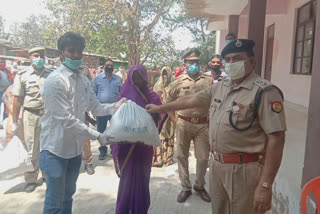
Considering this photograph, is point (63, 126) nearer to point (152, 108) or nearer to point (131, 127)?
A: point (131, 127)

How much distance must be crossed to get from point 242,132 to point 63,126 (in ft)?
4.91

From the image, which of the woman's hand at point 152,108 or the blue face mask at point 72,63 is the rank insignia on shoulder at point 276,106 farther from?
the blue face mask at point 72,63

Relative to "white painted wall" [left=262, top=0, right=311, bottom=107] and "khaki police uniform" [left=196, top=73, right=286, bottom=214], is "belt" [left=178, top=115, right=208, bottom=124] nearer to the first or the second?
"khaki police uniform" [left=196, top=73, right=286, bottom=214]

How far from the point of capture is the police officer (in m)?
4.03

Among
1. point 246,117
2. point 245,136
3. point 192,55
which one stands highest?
point 192,55

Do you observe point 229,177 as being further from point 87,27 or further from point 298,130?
point 87,27

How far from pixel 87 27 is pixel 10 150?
26.4 feet

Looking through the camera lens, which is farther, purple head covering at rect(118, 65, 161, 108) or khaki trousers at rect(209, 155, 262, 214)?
purple head covering at rect(118, 65, 161, 108)

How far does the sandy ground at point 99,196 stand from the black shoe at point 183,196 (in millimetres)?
55

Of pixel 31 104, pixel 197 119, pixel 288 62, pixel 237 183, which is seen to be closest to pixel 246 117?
pixel 237 183

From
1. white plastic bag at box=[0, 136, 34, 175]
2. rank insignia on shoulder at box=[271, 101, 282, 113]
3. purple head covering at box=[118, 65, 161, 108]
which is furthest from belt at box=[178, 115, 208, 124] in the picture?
white plastic bag at box=[0, 136, 34, 175]

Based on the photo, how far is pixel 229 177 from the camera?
217 centimetres

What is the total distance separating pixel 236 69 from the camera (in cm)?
218

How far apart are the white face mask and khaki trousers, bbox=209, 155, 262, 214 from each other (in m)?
0.68
